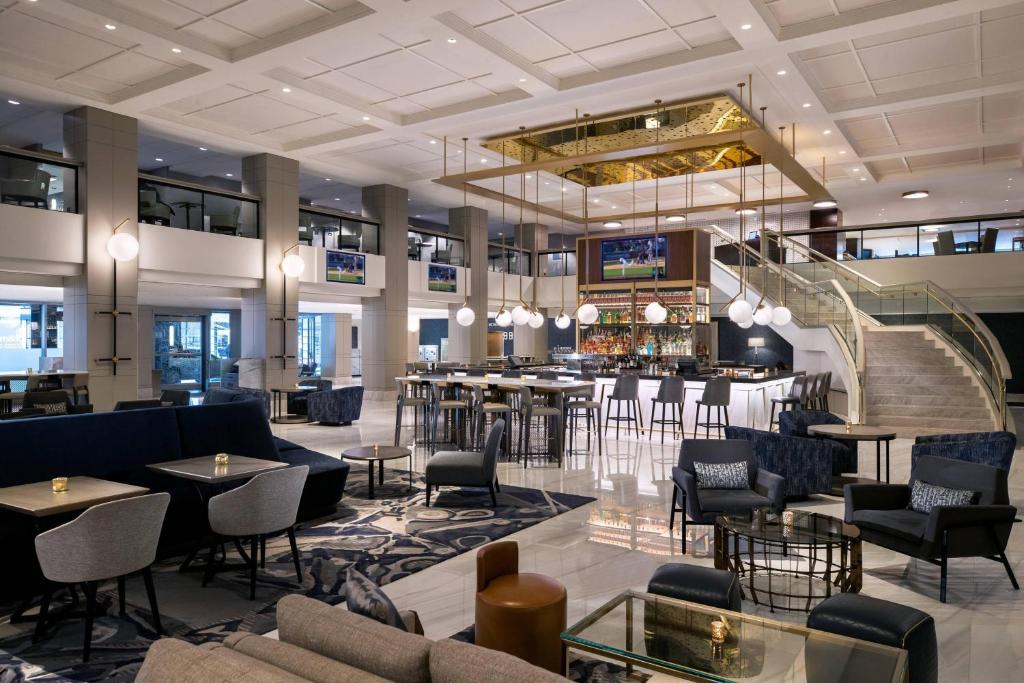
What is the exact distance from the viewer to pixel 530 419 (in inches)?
345

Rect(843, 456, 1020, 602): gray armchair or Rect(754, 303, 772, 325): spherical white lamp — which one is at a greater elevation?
Rect(754, 303, 772, 325): spherical white lamp

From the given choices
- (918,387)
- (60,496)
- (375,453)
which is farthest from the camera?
(918,387)

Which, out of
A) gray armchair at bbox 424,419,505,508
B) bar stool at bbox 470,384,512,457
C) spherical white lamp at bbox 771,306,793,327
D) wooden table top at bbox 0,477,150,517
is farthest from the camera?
spherical white lamp at bbox 771,306,793,327

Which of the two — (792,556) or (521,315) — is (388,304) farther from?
(792,556)

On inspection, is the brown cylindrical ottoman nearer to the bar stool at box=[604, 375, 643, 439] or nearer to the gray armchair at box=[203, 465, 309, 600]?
the gray armchair at box=[203, 465, 309, 600]

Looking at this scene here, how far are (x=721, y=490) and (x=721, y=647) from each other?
262cm

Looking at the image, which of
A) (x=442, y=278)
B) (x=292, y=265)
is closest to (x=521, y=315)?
(x=292, y=265)

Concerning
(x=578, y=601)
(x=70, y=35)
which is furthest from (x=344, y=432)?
(x=578, y=601)

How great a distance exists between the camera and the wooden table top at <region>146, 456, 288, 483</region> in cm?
455

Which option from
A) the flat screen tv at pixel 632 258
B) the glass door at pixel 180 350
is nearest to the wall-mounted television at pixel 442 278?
the flat screen tv at pixel 632 258

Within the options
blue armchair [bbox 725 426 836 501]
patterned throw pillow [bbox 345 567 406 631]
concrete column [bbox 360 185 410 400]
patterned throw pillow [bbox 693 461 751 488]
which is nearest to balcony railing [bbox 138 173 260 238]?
concrete column [bbox 360 185 410 400]

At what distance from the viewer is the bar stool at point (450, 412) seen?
920 cm

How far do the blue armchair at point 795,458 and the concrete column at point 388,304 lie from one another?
10926mm

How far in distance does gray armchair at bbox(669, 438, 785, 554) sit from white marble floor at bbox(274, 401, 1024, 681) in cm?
38
